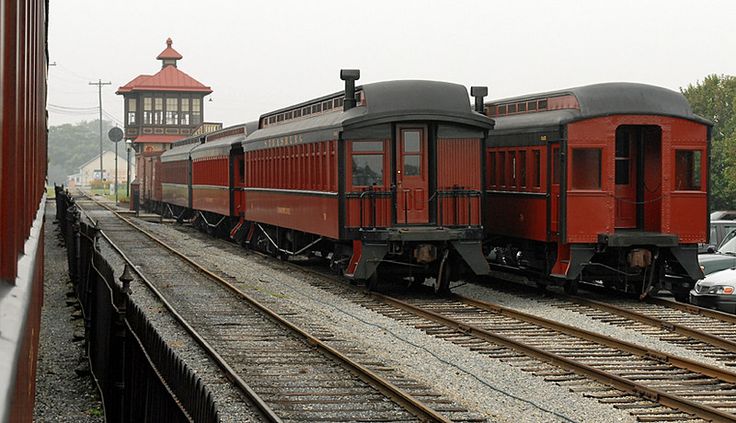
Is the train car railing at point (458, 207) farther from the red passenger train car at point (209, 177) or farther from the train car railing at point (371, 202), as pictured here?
the red passenger train car at point (209, 177)

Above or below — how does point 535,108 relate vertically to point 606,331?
above

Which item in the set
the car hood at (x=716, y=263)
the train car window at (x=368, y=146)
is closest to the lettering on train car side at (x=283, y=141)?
the train car window at (x=368, y=146)

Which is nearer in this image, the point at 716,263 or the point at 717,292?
the point at 717,292

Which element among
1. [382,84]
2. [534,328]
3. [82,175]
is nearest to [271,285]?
[382,84]

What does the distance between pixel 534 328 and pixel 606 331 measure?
36.5 inches

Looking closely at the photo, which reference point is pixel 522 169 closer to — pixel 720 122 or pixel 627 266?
pixel 627 266

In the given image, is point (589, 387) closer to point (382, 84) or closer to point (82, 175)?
point (382, 84)

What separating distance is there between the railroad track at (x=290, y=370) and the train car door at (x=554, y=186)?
4.83 m

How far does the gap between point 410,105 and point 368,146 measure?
95 cm

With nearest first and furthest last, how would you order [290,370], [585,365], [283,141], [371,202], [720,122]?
[585,365]
[290,370]
[371,202]
[283,141]
[720,122]

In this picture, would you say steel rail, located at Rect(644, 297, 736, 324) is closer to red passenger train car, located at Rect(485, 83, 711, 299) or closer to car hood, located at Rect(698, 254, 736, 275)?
red passenger train car, located at Rect(485, 83, 711, 299)

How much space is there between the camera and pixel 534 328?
46.5 feet

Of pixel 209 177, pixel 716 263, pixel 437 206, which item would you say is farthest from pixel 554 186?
pixel 209 177

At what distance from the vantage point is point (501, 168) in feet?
66.0
